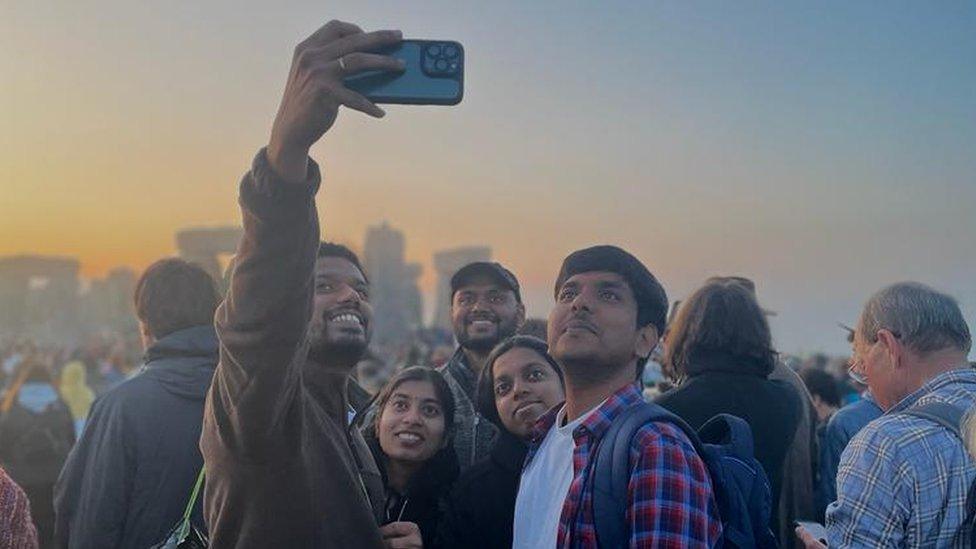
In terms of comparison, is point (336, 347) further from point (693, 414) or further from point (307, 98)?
point (693, 414)

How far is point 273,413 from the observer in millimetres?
2062

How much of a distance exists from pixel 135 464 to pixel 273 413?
1.69 metres

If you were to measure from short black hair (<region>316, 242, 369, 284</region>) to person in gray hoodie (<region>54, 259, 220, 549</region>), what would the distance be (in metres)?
0.81

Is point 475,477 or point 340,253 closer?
point 340,253

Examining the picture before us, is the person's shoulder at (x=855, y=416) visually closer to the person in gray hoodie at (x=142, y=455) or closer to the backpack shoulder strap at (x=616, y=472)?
the backpack shoulder strap at (x=616, y=472)

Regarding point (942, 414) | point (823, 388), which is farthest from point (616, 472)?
point (823, 388)

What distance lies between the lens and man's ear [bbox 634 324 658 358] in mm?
2916

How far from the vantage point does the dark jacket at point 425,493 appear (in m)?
3.41

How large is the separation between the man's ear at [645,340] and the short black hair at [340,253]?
0.94 m

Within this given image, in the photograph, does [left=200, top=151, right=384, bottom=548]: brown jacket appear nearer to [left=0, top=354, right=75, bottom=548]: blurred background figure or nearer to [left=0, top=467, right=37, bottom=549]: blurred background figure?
[left=0, top=467, right=37, bottom=549]: blurred background figure

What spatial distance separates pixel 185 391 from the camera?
11.7 feet

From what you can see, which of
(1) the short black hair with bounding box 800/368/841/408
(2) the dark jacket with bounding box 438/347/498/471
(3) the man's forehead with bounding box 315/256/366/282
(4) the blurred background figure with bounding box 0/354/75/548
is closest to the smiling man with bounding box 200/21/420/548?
(3) the man's forehead with bounding box 315/256/366/282

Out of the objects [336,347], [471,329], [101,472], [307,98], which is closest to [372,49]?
[307,98]

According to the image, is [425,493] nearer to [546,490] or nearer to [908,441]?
[546,490]
